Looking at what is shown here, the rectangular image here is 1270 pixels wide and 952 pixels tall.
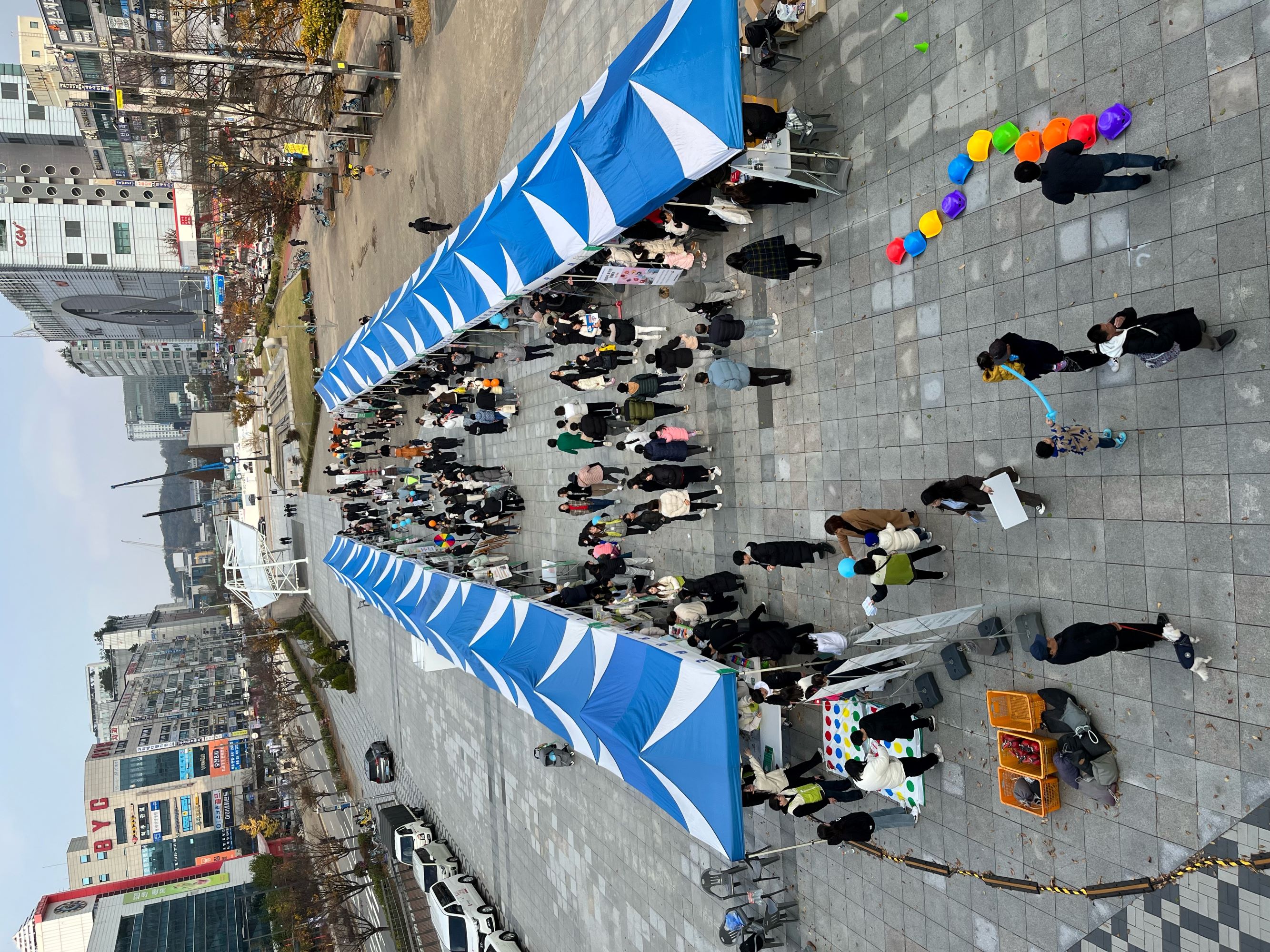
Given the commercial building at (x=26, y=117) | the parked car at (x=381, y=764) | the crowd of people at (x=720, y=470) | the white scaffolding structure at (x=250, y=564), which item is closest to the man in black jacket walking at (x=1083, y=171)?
the crowd of people at (x=720, y=470)

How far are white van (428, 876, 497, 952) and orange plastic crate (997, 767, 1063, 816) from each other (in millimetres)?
15803

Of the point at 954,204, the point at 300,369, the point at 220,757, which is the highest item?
the point at 300,369

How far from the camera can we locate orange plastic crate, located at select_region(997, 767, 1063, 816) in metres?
6.83

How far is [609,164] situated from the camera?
30.9ft

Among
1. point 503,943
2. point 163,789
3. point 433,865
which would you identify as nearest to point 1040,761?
point 503,943

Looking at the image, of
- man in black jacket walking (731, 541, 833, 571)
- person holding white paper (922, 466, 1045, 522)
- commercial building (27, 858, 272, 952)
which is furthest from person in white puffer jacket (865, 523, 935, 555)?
commercial building (27, 858, 272, 952)

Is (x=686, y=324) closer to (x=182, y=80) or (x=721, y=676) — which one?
(x=721, y=676)

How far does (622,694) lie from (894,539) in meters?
4.41

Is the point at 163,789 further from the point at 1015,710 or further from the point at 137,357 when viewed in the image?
the point at 1015,710

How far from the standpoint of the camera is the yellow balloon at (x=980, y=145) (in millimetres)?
7297

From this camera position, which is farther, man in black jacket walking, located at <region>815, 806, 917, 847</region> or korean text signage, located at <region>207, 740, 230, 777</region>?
korean text signage, located at <region>207, 740, 230, 777</region>

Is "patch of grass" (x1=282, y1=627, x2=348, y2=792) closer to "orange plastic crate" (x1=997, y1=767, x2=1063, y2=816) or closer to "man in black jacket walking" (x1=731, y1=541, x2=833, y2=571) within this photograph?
"man in black jacket walking" (x1=731, y1=541, x2=833, y2=571)

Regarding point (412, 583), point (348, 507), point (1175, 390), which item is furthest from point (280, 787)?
point (1175, 390)

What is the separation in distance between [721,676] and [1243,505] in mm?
5226
